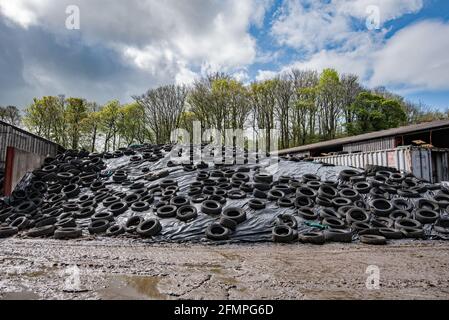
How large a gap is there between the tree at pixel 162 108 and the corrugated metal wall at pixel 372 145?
18.2 metres

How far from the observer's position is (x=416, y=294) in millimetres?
3527

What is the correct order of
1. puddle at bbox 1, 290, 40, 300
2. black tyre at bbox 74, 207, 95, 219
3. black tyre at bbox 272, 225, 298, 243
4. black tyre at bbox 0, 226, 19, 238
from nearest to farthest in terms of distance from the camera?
puddle at bbox 1, 290, 40, 300 < black tyre at bbox 272, 225, 298, 243 < black tyre at bbox 0, 226, 19, 238 < black tyre at bbox 74, 207, 95, 219

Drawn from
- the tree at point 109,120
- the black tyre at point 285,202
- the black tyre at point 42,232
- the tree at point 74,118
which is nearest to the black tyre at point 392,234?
the black tyre at point 285,202

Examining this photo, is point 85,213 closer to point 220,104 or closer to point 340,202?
point 340,202

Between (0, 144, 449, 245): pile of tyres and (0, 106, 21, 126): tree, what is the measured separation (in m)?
20.9

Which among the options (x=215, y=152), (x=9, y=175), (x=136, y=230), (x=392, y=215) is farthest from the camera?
(x=215, y=152)

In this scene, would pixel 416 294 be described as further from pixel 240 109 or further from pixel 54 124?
pixel 54 124

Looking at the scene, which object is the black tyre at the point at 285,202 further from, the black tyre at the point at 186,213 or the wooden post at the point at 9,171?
the wooden post at the point at 9,171

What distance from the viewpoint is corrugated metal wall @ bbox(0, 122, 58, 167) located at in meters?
14.6

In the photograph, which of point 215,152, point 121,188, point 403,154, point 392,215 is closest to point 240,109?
point 215,152

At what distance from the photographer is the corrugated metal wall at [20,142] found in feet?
47.8

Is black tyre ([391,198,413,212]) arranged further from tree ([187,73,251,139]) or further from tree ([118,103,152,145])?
tree ([118,103,152,145])

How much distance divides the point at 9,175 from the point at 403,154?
60.5 feet

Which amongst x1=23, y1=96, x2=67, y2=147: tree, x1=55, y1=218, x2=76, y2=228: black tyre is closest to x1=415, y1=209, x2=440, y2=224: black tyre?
x1=55, y1=218, x2=76, y2=228: black tyre
